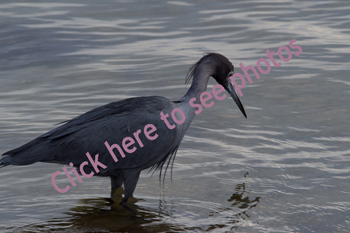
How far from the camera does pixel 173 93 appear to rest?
884 centimetres

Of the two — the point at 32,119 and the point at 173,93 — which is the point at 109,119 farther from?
the point at 173,93

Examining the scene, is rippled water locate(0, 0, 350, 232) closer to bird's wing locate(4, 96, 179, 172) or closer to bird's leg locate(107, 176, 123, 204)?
bird's leg locate(107, 176, 123, 204)

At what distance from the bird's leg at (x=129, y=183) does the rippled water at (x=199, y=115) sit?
115 millimetres

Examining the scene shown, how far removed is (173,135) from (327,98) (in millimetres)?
3427

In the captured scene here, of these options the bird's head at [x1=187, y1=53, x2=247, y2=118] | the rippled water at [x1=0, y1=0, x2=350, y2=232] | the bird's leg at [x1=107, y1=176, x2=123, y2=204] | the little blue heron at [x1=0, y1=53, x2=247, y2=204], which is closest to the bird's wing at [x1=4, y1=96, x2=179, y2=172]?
the little blue heron at [x1=0, y1=53, x2=247, y2=204]

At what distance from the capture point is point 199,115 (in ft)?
26.3

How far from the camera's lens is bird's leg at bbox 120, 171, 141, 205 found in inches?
228

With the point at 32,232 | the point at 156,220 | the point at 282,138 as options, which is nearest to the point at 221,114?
the point at 282,138

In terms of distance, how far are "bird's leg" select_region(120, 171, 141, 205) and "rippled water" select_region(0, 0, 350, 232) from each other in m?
0.12

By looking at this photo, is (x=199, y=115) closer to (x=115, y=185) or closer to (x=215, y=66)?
(x=215, y=66)

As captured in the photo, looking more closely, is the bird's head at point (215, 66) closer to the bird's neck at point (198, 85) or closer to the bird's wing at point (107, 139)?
the bird's neck at point (198, 85)

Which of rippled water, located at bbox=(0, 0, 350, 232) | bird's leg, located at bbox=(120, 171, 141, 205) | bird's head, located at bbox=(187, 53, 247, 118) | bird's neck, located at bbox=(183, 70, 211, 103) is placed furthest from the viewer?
bird's head, located at bbox=(187, 53, 247, 118)

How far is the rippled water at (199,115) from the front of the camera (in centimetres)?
559

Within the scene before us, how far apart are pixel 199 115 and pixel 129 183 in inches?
96.6
